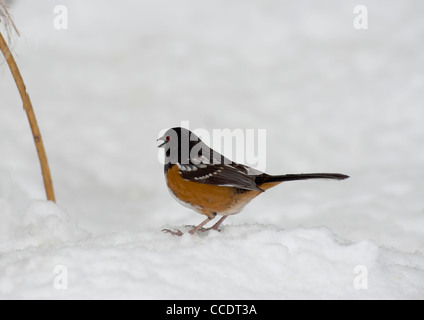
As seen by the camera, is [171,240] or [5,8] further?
[5,8]

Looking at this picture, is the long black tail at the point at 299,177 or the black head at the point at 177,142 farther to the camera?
the black head at the point at 177,142

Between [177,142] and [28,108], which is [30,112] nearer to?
[28,108]

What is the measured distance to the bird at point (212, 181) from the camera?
2760 mm

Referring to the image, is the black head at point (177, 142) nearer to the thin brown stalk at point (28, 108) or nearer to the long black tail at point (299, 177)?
the long black tail at point (299, 177)

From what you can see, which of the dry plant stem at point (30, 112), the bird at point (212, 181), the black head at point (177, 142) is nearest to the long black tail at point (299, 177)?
the bird at point (212, 181)

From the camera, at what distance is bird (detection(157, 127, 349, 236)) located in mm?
2760

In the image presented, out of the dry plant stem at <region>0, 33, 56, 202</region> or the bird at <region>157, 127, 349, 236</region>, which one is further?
the dry plant stem at <region>0, 33, 56, 202</region>

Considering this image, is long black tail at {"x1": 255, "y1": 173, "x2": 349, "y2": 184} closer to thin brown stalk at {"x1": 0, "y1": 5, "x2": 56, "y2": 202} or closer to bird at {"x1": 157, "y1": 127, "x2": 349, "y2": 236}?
bird at {"x1": 157, "y1": 127, "x2": 349, "y2": 236}

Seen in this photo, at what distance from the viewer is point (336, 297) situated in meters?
2.21

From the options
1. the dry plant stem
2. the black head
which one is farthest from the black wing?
the dry plant stem

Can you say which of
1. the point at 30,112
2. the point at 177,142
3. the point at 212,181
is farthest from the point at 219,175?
the point at 30,112
